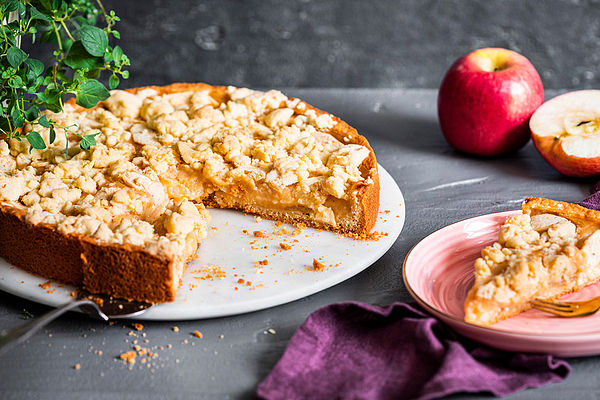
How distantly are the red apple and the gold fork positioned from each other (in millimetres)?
1110

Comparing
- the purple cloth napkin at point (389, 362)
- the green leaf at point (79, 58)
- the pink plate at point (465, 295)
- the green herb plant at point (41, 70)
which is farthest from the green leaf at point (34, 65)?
the pink plate at point (465, 295)

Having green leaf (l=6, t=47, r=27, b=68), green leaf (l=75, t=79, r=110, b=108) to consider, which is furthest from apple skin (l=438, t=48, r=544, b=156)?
green leaf (l=6, t=47, r=27, b=68)

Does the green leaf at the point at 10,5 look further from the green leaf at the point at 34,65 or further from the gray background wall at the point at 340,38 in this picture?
the gray background wall at the point at 340,38

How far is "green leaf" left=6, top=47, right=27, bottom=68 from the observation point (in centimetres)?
223

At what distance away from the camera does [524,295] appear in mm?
1963

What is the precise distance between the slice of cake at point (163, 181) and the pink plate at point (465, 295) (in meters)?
0.33

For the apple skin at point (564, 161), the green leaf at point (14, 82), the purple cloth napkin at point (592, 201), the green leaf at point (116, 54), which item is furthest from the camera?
the apple skin at point (564, 161)

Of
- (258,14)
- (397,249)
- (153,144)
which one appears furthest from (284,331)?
(258,14)

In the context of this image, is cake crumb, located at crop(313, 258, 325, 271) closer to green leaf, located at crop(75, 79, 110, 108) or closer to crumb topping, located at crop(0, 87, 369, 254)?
crumb topping, located at crop(0, 87, 369, 254)

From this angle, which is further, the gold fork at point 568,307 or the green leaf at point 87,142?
the green leaf at point 87,142

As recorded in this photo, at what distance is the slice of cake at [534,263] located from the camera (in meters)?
1.93

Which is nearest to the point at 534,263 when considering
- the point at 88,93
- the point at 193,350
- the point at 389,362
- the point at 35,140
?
the point at 389,362

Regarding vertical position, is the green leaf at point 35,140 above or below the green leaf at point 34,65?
below

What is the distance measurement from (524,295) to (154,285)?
3.74 feet
